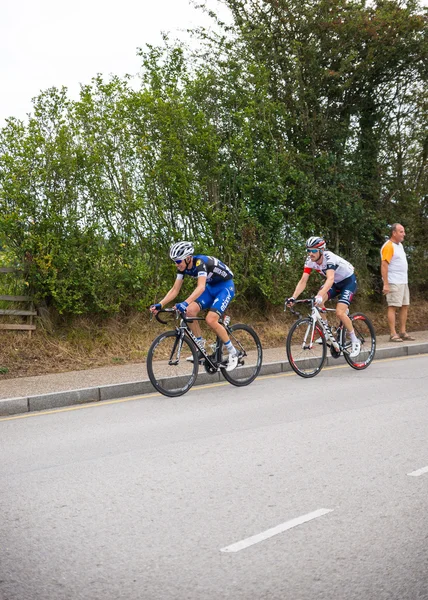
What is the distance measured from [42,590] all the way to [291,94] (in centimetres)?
1339

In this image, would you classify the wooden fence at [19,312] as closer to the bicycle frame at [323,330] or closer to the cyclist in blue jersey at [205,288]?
the cyclist in blue jersey at [205,288]

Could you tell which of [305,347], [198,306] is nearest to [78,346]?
[198,306]

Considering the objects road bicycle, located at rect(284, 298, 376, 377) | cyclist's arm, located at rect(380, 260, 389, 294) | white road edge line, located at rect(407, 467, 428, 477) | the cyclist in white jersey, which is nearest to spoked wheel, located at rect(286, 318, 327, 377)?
road bicycle, located at rect(284, 298, 376, 377)

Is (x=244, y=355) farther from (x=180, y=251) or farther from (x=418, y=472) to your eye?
(x=418, y=472)

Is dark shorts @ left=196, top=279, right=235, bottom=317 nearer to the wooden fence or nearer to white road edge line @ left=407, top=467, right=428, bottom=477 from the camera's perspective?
the wooden fence

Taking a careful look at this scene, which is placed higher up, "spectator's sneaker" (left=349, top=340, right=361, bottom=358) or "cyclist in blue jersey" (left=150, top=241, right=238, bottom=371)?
"cyclist in blue jersey" (left=150, top=241, right=238, bottom=371)

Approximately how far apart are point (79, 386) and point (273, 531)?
545 centimetres

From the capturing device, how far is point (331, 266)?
11.0 meters

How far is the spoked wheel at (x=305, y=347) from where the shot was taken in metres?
10.5

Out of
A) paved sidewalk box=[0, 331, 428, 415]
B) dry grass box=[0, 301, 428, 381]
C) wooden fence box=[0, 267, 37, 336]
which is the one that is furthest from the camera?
wooden fence box=[0, 267, 37, 336]

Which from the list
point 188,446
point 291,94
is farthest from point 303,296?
point 188,446

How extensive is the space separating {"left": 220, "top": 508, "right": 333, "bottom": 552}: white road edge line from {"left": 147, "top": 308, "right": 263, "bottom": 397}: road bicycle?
15.0 ft

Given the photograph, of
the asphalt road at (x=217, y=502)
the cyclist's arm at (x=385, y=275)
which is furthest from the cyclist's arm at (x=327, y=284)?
the cyclist's arm at (x=385, y=275)

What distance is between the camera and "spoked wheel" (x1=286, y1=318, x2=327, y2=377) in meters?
10.5
